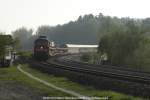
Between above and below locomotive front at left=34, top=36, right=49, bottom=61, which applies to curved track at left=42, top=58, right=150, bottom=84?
below

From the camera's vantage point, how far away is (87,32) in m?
193

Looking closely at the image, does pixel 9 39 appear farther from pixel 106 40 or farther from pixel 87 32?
pixel 87 32

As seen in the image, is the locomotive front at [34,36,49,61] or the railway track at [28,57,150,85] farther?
the locomotive front at [34,36,49,61]

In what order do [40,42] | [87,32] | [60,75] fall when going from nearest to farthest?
[60,75] → [40,42] → [87,32]

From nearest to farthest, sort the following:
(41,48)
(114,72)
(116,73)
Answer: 1. (116,73)
2. (114,72)
3. (41,48)

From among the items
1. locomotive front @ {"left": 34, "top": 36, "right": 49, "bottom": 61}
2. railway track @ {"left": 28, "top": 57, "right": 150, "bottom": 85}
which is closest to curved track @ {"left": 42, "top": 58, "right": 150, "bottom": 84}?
railway track @ {"left": 28, "top": 57, "right": 150, "bottom": 85}

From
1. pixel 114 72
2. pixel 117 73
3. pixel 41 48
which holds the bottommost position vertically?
pixel 114 72

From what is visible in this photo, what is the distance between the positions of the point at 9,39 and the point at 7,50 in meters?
2.47

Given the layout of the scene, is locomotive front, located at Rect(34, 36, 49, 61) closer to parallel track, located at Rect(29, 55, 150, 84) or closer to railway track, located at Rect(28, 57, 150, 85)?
railway track, located at Rect(28, 57, 150, 85)

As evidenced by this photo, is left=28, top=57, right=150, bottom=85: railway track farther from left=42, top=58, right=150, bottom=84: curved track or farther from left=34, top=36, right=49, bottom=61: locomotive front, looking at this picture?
left=34, top=36, right=49, bottom=61: locomotive front

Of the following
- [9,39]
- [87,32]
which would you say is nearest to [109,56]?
[9,39]

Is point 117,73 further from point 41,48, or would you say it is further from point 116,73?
point 41,48

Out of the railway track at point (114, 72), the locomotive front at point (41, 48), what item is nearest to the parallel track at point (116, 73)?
the railway track at point (114, 72)

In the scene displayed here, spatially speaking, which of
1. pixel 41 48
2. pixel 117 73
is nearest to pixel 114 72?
pixel 117 73
